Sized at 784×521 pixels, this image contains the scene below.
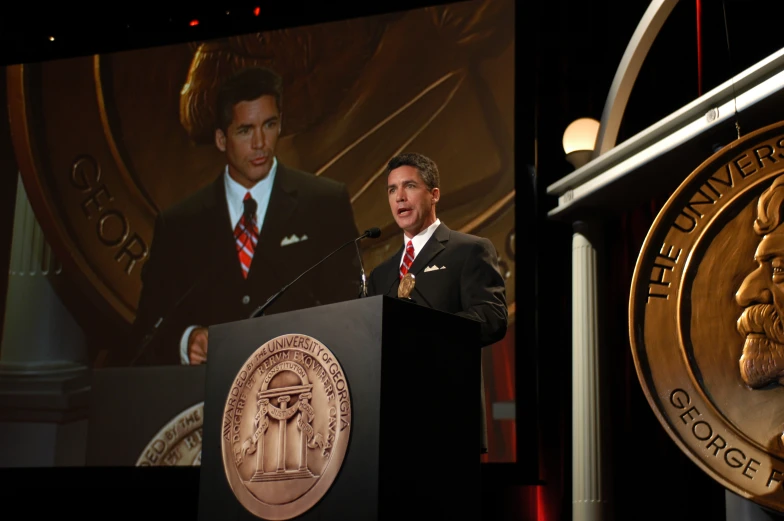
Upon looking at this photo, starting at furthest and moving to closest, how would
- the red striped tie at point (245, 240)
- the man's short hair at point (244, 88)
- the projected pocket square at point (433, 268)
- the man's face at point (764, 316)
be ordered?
1. the man's short hair at point (244, 88)
2. the red striped tie at point (245, 240)
3. the projected pocket square at point (433, 268)
4. the man's face at point (764, 316)

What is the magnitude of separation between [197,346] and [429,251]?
2372mm

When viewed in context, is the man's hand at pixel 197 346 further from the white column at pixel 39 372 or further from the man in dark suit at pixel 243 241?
the white column at pixel 39 372

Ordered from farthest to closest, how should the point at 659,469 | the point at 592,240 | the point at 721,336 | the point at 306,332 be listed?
the point at 659,469 → the point at 592,240 → the point at 306,332 → the point at 721,336

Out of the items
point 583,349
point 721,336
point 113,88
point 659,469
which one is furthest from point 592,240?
point 113,88

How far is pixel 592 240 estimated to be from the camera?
366cm

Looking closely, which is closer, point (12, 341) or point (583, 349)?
point (583, 349)

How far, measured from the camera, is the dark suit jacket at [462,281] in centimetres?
276

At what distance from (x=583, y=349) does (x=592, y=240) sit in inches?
18.7

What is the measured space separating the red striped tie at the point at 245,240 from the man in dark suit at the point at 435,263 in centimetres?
202

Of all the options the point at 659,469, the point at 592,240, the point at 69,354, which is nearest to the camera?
the point at 592,240

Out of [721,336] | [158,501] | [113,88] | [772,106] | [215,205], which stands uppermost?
[113,88]

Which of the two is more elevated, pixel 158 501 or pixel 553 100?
pixel 553 100

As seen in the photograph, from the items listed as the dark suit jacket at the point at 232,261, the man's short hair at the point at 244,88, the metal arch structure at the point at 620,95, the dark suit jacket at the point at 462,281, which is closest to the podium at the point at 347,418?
the dark suit jacket at the point at 462,281

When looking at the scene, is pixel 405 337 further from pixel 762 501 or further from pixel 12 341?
pixel 12 341
